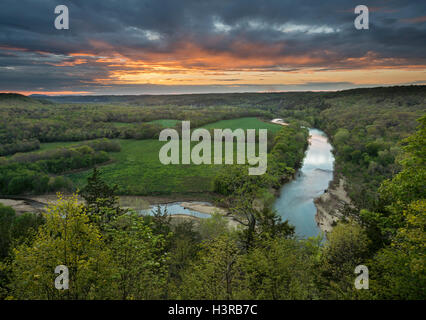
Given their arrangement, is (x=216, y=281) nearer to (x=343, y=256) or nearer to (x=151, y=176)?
(x=343, y=256)

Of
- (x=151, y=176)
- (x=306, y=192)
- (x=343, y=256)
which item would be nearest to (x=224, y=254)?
(x=343, y=256)

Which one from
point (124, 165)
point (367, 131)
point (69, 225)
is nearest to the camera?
point (69, 225)

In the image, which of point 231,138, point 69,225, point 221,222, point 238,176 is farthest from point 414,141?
point 231,138

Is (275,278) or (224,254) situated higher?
(224,254)

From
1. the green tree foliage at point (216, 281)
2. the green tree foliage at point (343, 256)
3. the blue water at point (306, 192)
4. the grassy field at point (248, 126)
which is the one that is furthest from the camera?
the grassy field at point (248, 126)

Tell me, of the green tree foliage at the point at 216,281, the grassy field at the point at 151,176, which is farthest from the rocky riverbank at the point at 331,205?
the green tree foliage at the point at 216,281

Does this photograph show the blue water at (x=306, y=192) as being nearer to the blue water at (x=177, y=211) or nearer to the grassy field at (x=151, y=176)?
the blue water at (x=177, y=211)

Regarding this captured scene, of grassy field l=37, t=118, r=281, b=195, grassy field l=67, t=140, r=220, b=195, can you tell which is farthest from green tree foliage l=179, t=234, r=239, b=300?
grassy field l=67, t=140, r=220, b=195
